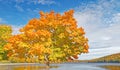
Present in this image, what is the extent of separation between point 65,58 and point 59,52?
1.86 meters

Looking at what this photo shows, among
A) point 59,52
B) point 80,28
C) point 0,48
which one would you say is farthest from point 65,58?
point 0,48

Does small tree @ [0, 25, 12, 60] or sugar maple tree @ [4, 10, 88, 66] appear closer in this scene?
sugar maple tree @ [4, 10, 88, 66]

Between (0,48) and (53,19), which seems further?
(0,48)

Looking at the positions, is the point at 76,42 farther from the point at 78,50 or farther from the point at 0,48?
the point at 0,48

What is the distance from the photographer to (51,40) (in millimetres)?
44969

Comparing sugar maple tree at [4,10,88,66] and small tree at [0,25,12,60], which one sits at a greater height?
small tree at [0,25,12,60]

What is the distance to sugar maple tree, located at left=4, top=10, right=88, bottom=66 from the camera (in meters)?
44.2

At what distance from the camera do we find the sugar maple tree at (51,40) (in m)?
44.2

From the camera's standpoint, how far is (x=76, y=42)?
146 feet

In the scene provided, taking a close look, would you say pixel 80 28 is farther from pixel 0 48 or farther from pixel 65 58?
pixel 0 48

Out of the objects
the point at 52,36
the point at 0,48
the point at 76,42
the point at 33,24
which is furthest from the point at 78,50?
the point at 0,48

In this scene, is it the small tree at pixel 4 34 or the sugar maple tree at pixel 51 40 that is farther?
the small tree at pixel 4 34

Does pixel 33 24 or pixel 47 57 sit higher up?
pixel 33 24

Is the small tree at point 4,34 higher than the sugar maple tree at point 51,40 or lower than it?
higher
